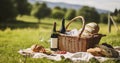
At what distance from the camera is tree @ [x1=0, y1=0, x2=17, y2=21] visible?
34900 millimetres

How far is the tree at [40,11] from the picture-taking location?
50875mm

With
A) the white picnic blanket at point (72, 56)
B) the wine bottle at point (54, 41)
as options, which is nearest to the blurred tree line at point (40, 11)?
the wine bottle at point (54, 41)

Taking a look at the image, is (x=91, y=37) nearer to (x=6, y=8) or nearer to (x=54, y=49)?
(x=54, y=49)

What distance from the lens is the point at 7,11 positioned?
36094mm

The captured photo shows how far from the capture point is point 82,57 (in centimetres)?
792

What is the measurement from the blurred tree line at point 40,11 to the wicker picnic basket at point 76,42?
15.5 metres

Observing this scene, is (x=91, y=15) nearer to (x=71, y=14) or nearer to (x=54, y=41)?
(x=71, y=14)

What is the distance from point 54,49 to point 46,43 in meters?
1.53

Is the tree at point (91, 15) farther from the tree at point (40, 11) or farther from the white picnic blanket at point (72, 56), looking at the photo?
the white picnic blanket at point (72, 56)

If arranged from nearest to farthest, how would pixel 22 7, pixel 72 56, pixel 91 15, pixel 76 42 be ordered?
pixel 72 56, pixel 76 42, pixel 91 15, pixel 22 7

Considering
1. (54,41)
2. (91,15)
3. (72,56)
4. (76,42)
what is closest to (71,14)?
(91,15)

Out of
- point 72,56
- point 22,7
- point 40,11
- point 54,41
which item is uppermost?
point 54,41

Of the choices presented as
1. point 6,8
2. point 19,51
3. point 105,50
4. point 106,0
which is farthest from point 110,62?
point 6,8

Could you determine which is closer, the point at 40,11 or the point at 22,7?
the point at 22,7
